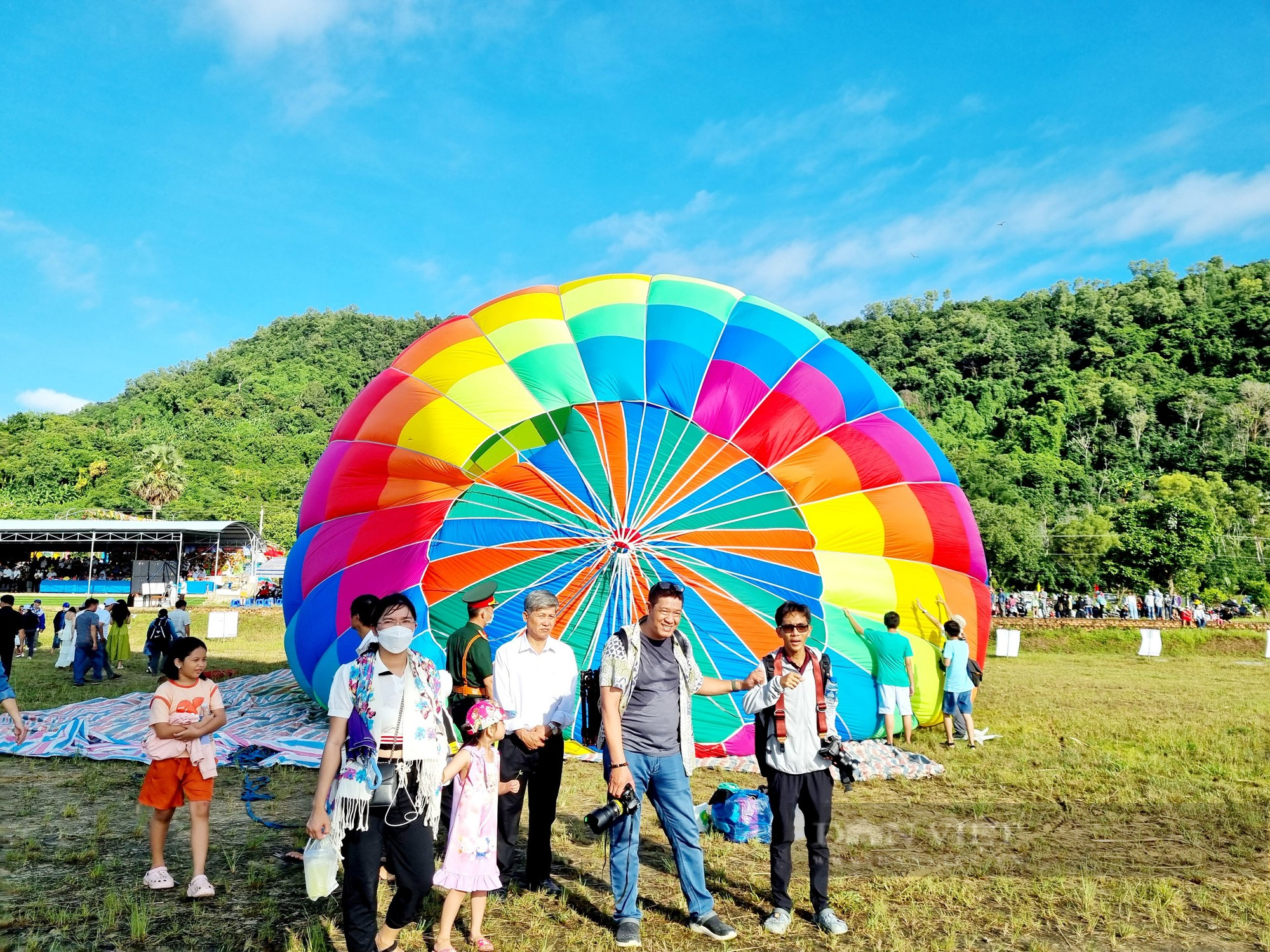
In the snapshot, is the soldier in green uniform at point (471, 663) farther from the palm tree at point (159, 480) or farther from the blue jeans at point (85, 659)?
the palm tree at point (159, 480)

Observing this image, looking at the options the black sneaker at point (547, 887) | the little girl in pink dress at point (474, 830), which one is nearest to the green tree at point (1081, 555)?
the black sneaker at point (547, 887)

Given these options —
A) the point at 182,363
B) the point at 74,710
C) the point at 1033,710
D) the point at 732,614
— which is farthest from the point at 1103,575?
the point at 182,363

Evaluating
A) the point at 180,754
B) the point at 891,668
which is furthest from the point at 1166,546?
the point at 180,754

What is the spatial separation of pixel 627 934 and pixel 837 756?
46.9 inches

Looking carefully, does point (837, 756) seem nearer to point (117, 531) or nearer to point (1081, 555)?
point (117, 531)

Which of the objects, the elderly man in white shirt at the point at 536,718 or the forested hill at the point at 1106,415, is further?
the forested hill at the point at 1106,415

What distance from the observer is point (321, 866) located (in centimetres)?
299

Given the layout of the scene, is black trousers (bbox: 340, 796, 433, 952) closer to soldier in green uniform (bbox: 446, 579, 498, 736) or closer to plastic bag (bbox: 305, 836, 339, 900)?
plastic bag (bbox: 305, 836, 339, 900)

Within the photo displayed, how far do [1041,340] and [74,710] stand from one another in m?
95.8

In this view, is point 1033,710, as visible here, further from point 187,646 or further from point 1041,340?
point 1041,340

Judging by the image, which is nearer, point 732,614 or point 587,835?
point 587,835

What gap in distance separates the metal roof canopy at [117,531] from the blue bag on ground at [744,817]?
33786 mm

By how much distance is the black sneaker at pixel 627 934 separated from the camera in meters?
3.70

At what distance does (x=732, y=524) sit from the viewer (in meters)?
7.51
